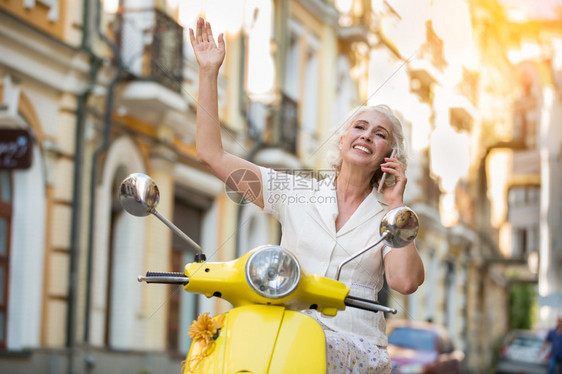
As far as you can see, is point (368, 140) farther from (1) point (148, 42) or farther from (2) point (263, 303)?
(1) point (148, 42)

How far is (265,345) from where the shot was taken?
2650 mm

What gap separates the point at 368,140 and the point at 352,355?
2.54 ft

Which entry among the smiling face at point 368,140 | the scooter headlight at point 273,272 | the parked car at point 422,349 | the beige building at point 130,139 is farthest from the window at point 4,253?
the scooter headlight at point 273,272

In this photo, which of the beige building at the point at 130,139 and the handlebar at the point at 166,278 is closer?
the handlebar at the point at 166,278

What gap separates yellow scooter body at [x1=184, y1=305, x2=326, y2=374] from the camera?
262 cm

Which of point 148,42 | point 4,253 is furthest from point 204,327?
point 148,42

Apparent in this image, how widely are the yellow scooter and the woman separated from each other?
31 cm

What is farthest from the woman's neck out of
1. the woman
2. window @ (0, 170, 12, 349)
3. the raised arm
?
window @ (0, 170, 12, 349)

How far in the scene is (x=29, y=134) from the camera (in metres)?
10.3

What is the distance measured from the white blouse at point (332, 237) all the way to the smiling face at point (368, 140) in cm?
13

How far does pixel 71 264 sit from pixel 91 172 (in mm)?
1231

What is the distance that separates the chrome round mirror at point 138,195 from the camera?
2.86 m

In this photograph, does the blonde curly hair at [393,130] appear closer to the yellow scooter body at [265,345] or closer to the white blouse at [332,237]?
the white blouse at [332,237]

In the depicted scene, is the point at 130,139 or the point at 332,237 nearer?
the point at 332,237
